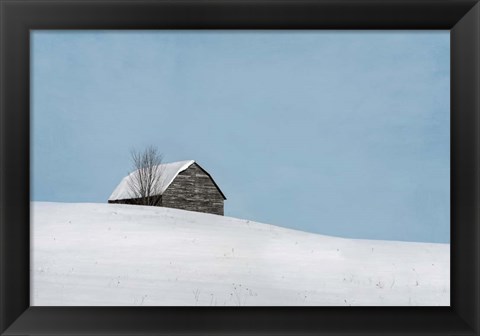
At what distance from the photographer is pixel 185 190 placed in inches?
594

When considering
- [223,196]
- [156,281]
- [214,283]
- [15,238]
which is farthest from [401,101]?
[223,196]

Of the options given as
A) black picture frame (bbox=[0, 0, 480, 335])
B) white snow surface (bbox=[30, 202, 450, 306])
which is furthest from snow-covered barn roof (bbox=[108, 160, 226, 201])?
black picture frame (bbox=[0, 0, 480, 335])

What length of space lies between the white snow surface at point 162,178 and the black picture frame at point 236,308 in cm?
1336

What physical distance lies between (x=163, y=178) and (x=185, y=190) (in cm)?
91

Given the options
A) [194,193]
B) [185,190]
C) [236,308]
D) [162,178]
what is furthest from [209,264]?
[194,193]

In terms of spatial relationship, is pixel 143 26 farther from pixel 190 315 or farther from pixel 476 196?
pixel 476 196

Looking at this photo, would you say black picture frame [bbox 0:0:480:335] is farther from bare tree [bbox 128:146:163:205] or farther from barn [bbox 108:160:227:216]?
barn [bbox 108:160:227:216]

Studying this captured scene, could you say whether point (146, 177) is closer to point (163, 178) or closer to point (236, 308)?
point (163, 178)

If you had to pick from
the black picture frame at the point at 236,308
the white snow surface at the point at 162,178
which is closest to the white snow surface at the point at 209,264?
the black picture frame at the point at 236,308

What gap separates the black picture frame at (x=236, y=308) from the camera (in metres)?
1.39

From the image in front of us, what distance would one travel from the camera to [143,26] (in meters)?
1.49

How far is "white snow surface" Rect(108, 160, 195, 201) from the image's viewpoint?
14.7 metres

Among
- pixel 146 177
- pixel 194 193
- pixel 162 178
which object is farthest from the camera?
pixel 194 193

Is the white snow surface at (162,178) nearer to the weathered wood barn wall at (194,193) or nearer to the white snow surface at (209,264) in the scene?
the weathered wood barn wall at (194,193)
